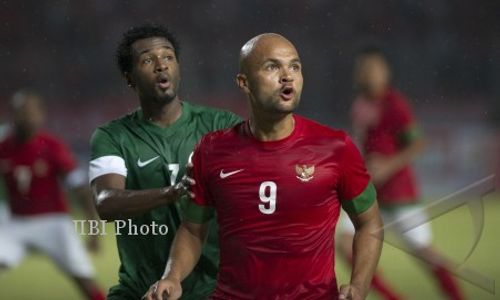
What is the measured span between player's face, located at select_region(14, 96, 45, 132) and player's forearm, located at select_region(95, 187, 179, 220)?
1834mm

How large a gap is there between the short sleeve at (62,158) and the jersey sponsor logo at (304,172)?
8.33ft

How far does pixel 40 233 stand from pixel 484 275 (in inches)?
86.3

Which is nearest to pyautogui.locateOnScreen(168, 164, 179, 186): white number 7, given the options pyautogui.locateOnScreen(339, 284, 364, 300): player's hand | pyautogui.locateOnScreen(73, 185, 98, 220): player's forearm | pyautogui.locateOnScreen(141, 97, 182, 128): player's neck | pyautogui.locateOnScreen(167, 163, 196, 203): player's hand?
pyautogui.locateOnScreen(141, 97, 182, 128): player's neck

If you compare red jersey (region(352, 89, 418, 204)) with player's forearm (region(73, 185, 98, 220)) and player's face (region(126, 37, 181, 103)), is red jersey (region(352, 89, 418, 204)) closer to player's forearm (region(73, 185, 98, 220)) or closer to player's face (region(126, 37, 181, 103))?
player's forearm (region(73, 185, 98, 220))

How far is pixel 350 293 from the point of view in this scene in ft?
9.98

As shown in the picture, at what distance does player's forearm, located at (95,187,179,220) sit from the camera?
357 cm

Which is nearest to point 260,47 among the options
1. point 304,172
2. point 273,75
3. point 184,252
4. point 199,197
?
point 273,75

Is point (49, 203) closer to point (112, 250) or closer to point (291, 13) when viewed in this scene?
point (112, 250)

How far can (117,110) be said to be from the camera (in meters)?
5.74

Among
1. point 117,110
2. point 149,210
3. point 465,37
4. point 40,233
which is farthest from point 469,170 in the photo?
point 149,210

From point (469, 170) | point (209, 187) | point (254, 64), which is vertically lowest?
point (469, 170)

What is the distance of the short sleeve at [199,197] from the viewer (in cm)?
332

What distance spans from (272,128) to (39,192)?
2599 millimetres

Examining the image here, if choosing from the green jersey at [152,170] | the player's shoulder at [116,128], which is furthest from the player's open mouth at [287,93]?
the player's shoulder at [116,128]
